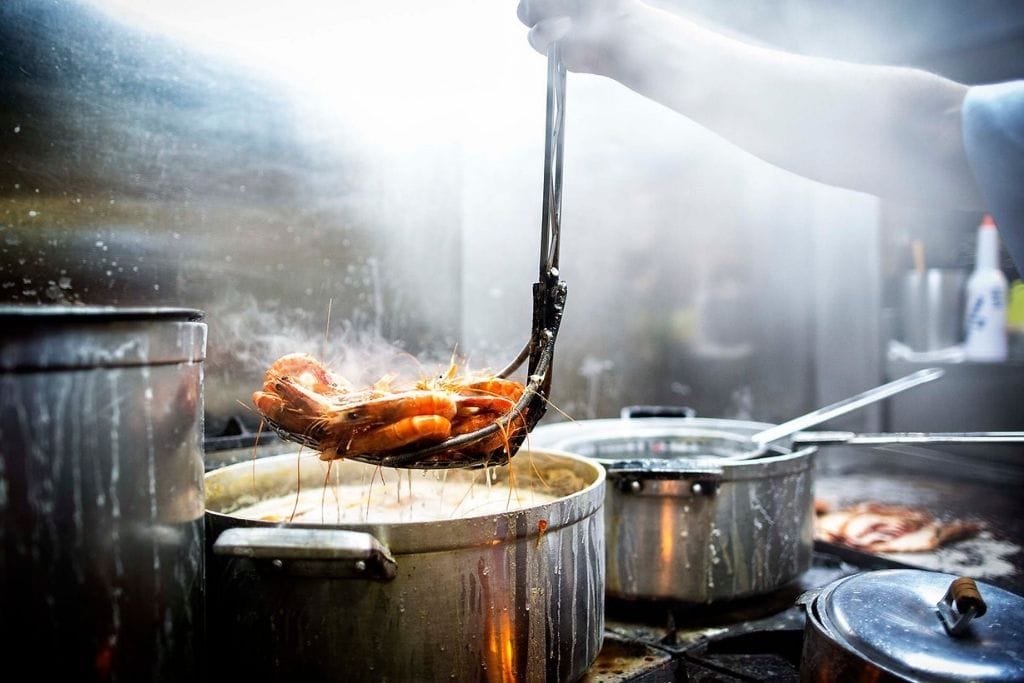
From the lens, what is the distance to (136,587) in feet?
3.12

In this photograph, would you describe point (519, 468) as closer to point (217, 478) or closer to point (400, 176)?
point (217, 478)

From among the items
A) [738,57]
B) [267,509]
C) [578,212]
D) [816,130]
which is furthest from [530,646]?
[578,212]

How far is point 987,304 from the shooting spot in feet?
13.3

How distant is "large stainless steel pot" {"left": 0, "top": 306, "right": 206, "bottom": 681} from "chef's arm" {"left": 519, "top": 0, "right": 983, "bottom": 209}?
134cm

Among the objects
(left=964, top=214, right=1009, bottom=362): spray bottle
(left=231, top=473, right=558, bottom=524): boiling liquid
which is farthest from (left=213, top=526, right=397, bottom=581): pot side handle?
(left=964, top=214, right=1009, bottom=362): spray bottle

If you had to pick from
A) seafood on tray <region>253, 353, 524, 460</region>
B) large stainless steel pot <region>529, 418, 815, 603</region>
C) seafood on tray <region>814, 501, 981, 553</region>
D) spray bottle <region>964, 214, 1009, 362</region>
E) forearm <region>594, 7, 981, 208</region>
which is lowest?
seafood on tray <region>814, 501, 981, 553</region>

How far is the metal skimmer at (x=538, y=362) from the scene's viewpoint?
1321mm

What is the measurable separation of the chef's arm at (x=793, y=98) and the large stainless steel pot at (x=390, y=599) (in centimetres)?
134

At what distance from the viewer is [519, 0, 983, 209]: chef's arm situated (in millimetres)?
1795

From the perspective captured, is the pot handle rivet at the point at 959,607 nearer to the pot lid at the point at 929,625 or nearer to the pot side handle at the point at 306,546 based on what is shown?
the pot lid at the point at 929,625

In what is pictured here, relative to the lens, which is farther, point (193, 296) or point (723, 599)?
point (193, 296)

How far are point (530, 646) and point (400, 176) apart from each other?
2.30 metres

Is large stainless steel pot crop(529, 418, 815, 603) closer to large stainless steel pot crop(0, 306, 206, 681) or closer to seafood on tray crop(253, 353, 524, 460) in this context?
seafood on tray crop(253, 353, 524, 460)

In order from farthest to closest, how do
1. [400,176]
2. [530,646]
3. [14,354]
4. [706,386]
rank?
1. [706,386]
2. [400,176]
3. [530,646]
4. [14,354]
